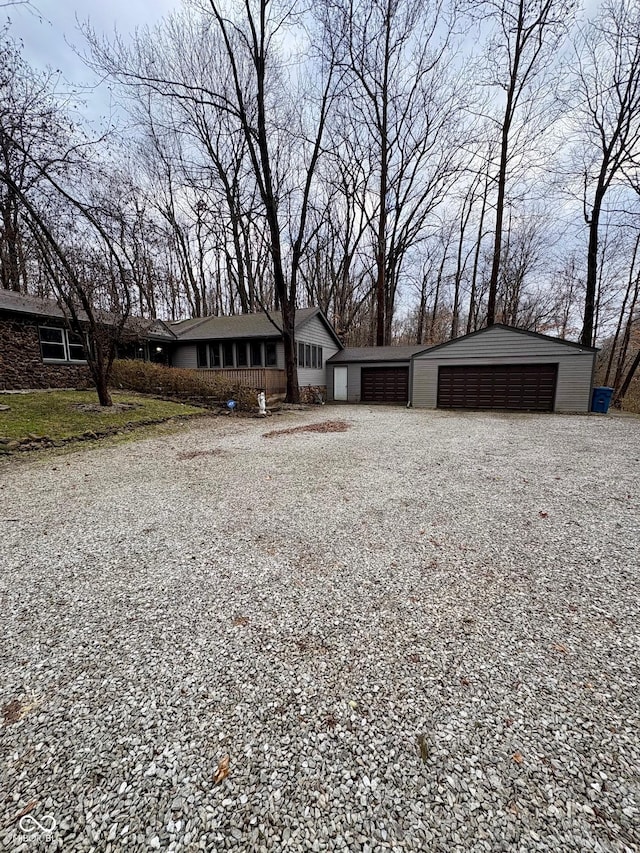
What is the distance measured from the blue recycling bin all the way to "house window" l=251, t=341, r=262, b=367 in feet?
45.5

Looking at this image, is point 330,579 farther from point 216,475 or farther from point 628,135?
point 628,135

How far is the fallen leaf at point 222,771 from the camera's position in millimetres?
1370

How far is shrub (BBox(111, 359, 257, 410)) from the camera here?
12.4 m

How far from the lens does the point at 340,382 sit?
1948 cm

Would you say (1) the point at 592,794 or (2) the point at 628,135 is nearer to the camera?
(1) the point at 592,794

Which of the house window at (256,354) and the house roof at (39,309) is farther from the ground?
the house roof at (39,309)

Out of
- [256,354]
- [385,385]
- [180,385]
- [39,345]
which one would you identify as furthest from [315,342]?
[39,345]

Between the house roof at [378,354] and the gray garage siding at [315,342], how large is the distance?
2.17ft

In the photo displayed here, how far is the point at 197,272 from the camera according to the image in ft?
84.0

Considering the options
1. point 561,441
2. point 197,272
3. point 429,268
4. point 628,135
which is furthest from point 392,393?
point 197,272

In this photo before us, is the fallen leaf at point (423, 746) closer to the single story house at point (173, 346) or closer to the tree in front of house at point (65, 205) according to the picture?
the tree in front of house at point (65, 205)

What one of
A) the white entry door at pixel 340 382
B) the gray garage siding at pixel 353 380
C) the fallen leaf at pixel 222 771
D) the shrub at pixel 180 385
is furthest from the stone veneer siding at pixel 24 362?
the fallen leaf at pixel 222 771

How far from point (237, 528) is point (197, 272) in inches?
1046

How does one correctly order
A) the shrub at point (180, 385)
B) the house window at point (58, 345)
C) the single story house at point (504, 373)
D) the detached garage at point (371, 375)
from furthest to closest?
1. the detached garage at point (371, 375)
2. the single story house at point (504, 373)
3. the house window at point (58, 345)
4. the shrub at point (180, 385)
